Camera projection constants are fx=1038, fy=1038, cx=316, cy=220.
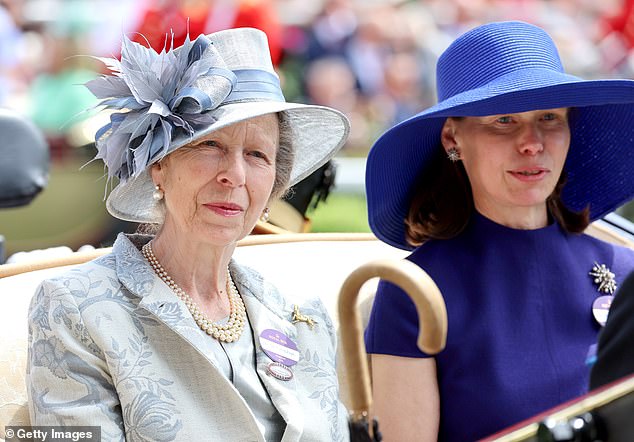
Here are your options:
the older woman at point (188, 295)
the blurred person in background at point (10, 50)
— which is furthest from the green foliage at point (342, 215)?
the older woman at point (188, 295)

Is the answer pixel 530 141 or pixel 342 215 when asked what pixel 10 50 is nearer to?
pixel 342 215

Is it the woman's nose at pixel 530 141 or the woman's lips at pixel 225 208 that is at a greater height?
the woman's nose at pixel 530 141

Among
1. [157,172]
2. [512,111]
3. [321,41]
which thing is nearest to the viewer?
[157,172]

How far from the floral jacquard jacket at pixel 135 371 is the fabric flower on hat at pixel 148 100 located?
187 mm

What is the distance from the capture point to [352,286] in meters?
1.07

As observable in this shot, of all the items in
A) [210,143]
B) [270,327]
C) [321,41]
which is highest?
[210,143]

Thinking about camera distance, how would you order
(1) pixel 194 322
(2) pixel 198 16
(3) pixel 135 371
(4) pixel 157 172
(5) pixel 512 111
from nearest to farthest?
(3) pixel 135 371
(1) pixel 194 322
(4) pixel 157 172
(5) pixel 512 111
(2) pixel 198 16

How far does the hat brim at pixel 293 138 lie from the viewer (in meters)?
1.88

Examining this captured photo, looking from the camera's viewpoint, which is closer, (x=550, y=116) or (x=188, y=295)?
(x=188, y=295)

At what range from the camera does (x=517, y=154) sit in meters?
2.13

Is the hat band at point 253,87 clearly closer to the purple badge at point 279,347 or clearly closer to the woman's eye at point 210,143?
the woman's eye at point 210,143

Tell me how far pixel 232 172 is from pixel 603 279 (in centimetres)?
86

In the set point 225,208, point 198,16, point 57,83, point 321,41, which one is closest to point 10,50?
point 57,83

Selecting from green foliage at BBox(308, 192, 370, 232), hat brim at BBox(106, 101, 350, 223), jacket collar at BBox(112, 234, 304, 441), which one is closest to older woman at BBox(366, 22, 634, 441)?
hat brim at BBox(106, 101, 350, 223)
